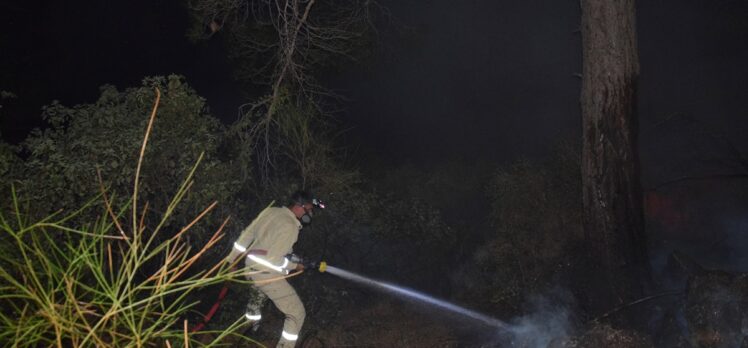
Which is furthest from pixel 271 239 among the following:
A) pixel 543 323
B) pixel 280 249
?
pixel 543 323

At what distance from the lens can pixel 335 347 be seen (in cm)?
696

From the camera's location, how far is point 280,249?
5.85m

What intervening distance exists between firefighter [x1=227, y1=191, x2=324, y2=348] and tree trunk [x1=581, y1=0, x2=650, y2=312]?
3.27 metres

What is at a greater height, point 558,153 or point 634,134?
point 634,134

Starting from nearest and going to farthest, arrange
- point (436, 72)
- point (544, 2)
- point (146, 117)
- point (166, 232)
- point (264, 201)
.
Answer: point (146, 117)
point (166, 232)
point (264, 201)
point (544, 2)
point (436, 72)

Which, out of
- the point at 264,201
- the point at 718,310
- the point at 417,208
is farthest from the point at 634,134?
the point at 264,201

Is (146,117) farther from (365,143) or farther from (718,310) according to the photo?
(365,143)

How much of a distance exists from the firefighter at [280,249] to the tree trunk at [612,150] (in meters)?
3.27

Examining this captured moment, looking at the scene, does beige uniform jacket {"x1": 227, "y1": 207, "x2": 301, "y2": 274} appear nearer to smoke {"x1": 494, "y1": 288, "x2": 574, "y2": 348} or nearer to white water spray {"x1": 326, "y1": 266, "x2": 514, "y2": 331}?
white water spray {"x1": 326, "y1": 266, "x2": 514, "y2": 331}

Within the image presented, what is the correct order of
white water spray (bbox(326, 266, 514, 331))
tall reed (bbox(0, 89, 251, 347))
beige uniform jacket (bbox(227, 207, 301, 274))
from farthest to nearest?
white water spray (bbox(326, 266, 514, 331)) < beige uniform jacket (bbox(227, 207, 301, 274)) < tall reed (bbox(0, 89, 251, 347))

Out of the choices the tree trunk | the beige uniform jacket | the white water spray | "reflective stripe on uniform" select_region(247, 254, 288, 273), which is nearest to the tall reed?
"reflective stripe on uniform" select_region(247, 254, 288, 273)

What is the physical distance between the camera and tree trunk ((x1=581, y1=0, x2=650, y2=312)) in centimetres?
662

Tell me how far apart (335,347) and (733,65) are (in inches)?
348

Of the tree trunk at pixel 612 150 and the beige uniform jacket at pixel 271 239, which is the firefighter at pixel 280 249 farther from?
the tree trunk at pixel 612 150
